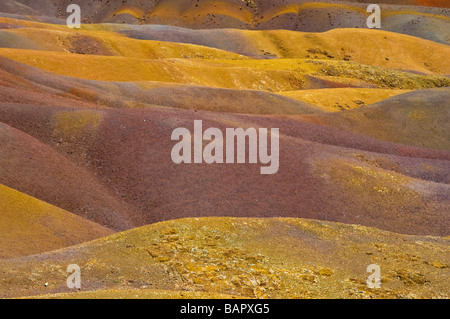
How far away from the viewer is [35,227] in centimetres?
2570

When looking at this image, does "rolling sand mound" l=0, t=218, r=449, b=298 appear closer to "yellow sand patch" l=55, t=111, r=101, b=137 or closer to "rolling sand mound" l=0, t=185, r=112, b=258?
"rolling sand mound" l=0, t=185, r=112, b=258

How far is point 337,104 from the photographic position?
6738 centimetres

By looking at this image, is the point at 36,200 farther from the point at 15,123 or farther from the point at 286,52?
the point at 286,52

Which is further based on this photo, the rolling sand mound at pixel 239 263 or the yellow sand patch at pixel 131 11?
the yellow sand patch at pixel 131 11

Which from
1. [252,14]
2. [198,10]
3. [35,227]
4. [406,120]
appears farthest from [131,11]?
[35,227]

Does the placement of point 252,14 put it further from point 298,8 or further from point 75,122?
Answer: point 75,122

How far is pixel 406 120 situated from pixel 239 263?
4554cm

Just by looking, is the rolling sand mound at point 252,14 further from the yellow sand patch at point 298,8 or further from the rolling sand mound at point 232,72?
the rolling sand mound at point 232,72

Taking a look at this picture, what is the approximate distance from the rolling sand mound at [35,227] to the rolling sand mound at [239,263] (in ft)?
13.9

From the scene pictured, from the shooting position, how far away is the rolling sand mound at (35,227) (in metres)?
24.0

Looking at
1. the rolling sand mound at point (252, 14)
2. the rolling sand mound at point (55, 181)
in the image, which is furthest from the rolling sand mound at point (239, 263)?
the rolling sand mound at point (252, 14)

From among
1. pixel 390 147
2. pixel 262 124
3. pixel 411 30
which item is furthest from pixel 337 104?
pixel 411 30

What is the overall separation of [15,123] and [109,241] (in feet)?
65.5

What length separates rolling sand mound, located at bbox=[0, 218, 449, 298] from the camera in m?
17.5
